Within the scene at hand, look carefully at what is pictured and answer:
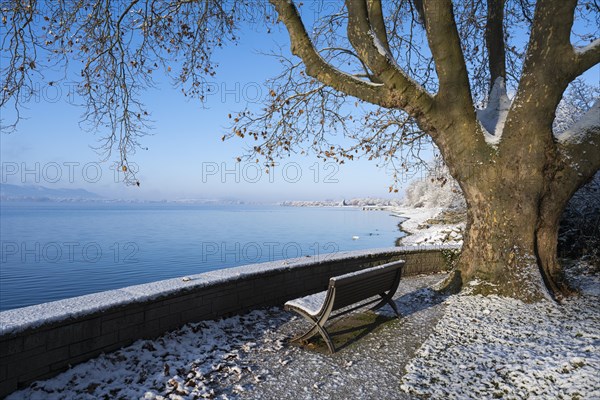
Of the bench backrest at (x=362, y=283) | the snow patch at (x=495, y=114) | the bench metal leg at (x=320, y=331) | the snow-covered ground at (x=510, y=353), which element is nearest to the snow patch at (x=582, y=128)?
the snow patch at (x=495, y=114)

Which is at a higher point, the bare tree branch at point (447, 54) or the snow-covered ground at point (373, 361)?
the bare tree branch at point (447, 54)

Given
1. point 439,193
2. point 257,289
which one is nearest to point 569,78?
point 257,289

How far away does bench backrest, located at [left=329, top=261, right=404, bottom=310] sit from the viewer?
180 inches

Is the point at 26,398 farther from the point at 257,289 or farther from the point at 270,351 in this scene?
the point at 257,289

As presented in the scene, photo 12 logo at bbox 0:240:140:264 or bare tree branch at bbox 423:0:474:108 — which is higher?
bare tree branch at bbox 423:0:474:108

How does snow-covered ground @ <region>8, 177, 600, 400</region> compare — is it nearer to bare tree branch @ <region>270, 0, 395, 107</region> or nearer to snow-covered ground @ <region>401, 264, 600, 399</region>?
snow-covered ground @ <region>401, 264, 600, 399</region>

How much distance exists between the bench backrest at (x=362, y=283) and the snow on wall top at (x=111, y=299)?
1.65 meters

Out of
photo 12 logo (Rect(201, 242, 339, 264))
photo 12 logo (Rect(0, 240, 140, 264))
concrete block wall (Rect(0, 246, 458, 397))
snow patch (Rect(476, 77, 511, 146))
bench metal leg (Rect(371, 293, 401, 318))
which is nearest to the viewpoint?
concrete block wall (Rect(0, 246, 458, 397))

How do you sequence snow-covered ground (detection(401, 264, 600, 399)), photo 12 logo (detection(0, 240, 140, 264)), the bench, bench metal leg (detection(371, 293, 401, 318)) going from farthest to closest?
photo 12 logo (detection(0, 240, 140, 264)) → bench metal leg (detection(371, 293, 401, 318)) → the bench → snow-covered ground (detection(401, 264, 600, 399))

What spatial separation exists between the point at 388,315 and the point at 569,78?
4561mm

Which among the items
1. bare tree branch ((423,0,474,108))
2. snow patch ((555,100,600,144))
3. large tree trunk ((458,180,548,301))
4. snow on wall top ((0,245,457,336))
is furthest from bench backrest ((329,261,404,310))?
snow patch ((555,100,600,144))

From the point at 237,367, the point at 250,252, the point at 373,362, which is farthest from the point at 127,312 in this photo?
the point at 250,252

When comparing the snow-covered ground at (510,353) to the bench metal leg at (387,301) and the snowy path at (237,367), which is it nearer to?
the snowy path at (237,367)

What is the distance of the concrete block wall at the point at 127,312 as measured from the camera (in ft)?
11.4
